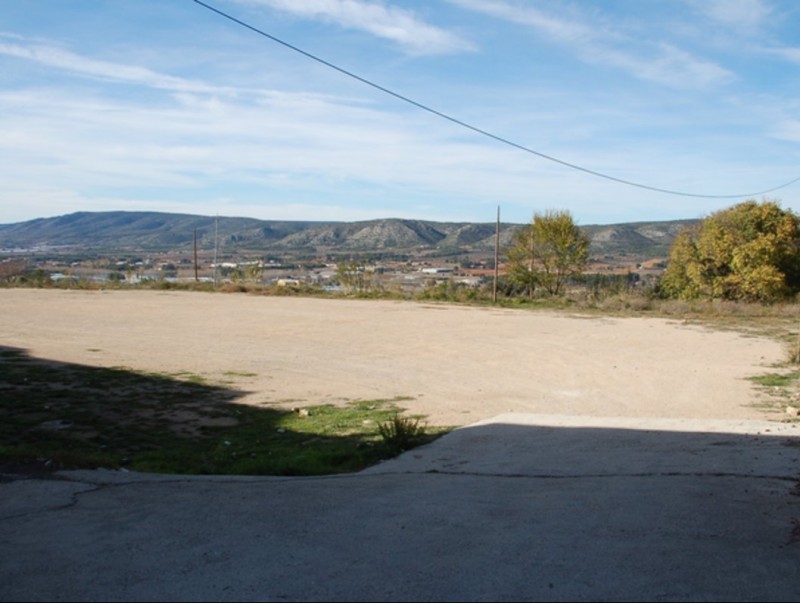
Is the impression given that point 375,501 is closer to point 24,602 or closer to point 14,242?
point 24,602

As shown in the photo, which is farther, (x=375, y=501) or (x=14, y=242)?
(x=14, y=242)

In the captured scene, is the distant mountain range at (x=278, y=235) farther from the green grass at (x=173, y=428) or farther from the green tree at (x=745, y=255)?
the green grass at (x=173, y=428)

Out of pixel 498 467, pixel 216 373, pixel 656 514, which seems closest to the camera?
pixel 656 514

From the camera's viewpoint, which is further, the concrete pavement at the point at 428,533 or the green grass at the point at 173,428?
the green grass at the point at 173,428

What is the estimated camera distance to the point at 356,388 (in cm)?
1494

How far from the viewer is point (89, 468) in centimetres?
794

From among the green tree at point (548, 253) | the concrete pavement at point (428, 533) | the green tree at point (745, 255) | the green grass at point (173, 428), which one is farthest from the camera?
the green tree at point (548, 253)

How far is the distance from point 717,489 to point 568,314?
2681cm

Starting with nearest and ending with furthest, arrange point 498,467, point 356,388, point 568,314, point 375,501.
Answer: point 375,501, point 498,467, point 356,388, point 568,314

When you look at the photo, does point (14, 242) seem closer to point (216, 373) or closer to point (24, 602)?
point (216, 373)

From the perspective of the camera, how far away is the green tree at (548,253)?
43031 millimetres

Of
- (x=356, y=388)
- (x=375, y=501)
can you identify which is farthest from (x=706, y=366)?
(x=375, y=501)

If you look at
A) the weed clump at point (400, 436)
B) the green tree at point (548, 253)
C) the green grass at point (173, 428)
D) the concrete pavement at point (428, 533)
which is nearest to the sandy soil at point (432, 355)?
the green grass at point (173, 428)

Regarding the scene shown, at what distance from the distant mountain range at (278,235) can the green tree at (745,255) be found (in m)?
37.3
